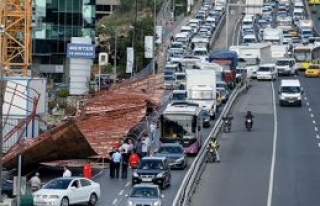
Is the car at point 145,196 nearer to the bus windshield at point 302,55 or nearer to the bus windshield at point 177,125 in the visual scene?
the bus windshield at point 177,125

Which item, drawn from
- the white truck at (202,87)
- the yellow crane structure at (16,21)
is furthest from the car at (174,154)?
the white truck at (202,87)

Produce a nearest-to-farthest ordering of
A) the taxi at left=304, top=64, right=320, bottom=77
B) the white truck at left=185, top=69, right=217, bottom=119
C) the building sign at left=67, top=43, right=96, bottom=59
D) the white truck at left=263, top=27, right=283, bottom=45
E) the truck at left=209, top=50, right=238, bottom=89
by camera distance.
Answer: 1. the white truck at left=185, top=69, right=217, bottom=119
2. the building sign at left=67, top=43, right=96, bottom=59
3. the truck at left=209, top=50, right=238, bottom=89
4. the taxi at left=304, top=64, right=320, bottom=77
5. the white truck at left=263, top=27, right=283, bottom=45

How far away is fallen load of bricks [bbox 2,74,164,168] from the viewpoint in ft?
181

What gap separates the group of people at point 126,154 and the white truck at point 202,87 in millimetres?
15888

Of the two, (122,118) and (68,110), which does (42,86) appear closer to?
(122,118)

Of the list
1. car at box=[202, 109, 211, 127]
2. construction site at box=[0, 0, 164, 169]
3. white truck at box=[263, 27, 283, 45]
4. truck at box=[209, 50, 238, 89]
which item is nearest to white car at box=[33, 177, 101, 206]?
construction site at box=[0, 0, 164, 169]

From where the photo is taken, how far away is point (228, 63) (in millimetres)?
99812

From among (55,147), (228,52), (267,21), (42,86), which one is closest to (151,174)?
(55,147)

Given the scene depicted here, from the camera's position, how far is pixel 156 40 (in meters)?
120

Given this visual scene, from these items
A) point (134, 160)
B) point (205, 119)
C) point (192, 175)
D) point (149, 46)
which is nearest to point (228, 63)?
point (149, 46)

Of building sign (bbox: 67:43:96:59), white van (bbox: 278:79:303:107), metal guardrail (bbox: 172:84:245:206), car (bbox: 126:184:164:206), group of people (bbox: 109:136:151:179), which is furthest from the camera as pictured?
white van (bbox: 278:79:303:107)

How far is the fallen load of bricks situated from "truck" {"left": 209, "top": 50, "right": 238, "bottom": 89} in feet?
20.9

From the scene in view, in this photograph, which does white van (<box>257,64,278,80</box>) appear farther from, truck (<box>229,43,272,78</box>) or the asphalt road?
the asphalt road

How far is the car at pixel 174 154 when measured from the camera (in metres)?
57.4
